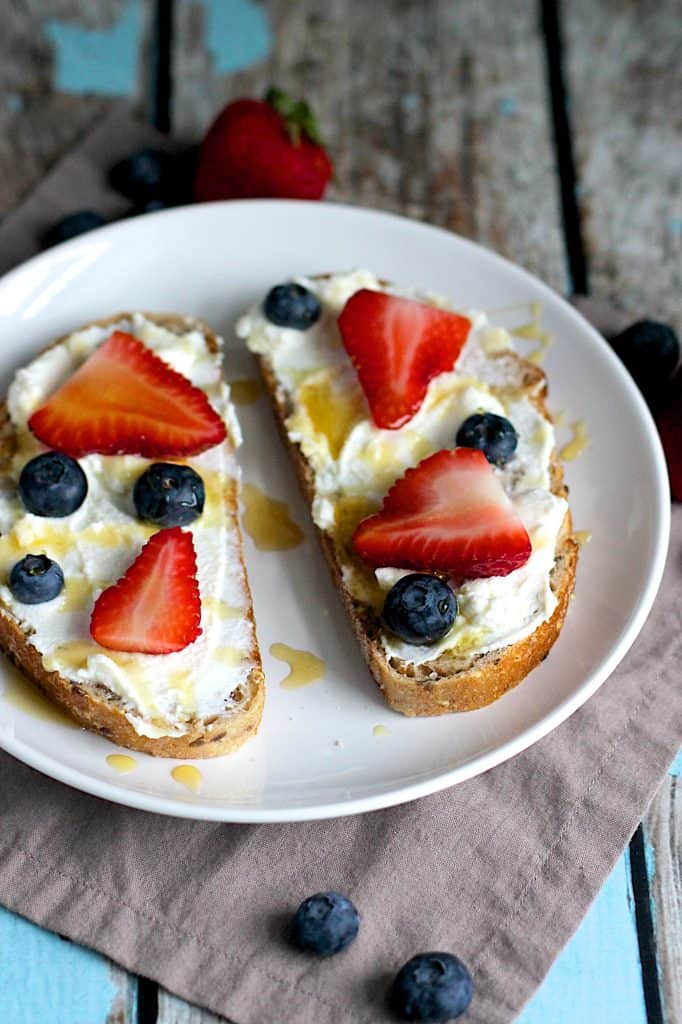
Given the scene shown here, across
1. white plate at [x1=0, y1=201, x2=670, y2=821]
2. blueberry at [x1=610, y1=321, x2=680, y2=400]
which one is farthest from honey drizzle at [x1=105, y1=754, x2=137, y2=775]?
blueberry at [x1=610, y1=321, x2=680, y2=400]

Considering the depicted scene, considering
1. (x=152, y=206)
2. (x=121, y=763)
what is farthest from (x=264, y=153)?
(x=121, y=763)

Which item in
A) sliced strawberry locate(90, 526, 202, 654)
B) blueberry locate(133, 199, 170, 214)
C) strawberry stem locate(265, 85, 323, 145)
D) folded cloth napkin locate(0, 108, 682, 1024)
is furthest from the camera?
blueberry locate(133, 199, 170, 214)

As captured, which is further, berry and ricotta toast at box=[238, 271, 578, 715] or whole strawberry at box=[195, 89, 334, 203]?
whole strawberry at box=[195, 89, 334, 203]

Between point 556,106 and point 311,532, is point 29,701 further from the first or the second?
point 556,106

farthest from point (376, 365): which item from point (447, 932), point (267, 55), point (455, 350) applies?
point (267, 55)

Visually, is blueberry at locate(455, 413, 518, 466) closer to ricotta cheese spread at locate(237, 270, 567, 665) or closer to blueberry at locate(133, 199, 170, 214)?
ricotta cheese spread at locate(237, 270, 567, 665)

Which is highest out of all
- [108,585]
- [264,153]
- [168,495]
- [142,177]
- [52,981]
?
[264,153]
